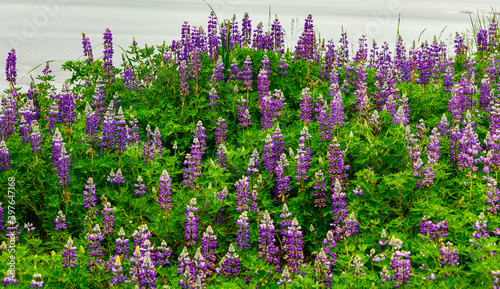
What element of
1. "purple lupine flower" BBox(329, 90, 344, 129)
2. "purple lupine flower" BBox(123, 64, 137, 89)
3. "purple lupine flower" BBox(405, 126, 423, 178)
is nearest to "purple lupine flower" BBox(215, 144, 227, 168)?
"purple lupine flower" BBox(329, 90, 344, 129)

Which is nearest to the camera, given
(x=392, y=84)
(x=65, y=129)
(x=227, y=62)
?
(x=65, y=129)

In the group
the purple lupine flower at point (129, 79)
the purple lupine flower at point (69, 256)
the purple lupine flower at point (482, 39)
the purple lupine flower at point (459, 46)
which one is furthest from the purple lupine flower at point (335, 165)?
the purple lupine flower at point (459, 46)

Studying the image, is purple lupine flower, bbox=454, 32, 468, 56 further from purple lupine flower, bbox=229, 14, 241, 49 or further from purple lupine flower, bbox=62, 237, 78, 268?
purple lupine flower, bbox=62, 237, 78, 268

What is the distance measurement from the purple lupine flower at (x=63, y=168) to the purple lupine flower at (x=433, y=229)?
3311 millimetres

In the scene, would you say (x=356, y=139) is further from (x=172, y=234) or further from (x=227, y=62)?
(x=227, y=62)

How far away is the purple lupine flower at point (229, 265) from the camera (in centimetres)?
437

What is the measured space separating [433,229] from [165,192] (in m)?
2.32

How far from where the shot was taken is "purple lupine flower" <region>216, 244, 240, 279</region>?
4.37 meters

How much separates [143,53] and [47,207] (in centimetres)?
360

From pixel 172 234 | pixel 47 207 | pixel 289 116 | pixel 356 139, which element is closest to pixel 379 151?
pixel 356 139

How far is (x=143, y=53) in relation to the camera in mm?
8688

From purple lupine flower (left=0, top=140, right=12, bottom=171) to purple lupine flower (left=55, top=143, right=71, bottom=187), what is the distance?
1.89ft

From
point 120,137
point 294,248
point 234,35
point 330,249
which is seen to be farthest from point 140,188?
point 234,35

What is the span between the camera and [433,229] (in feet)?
14.8
